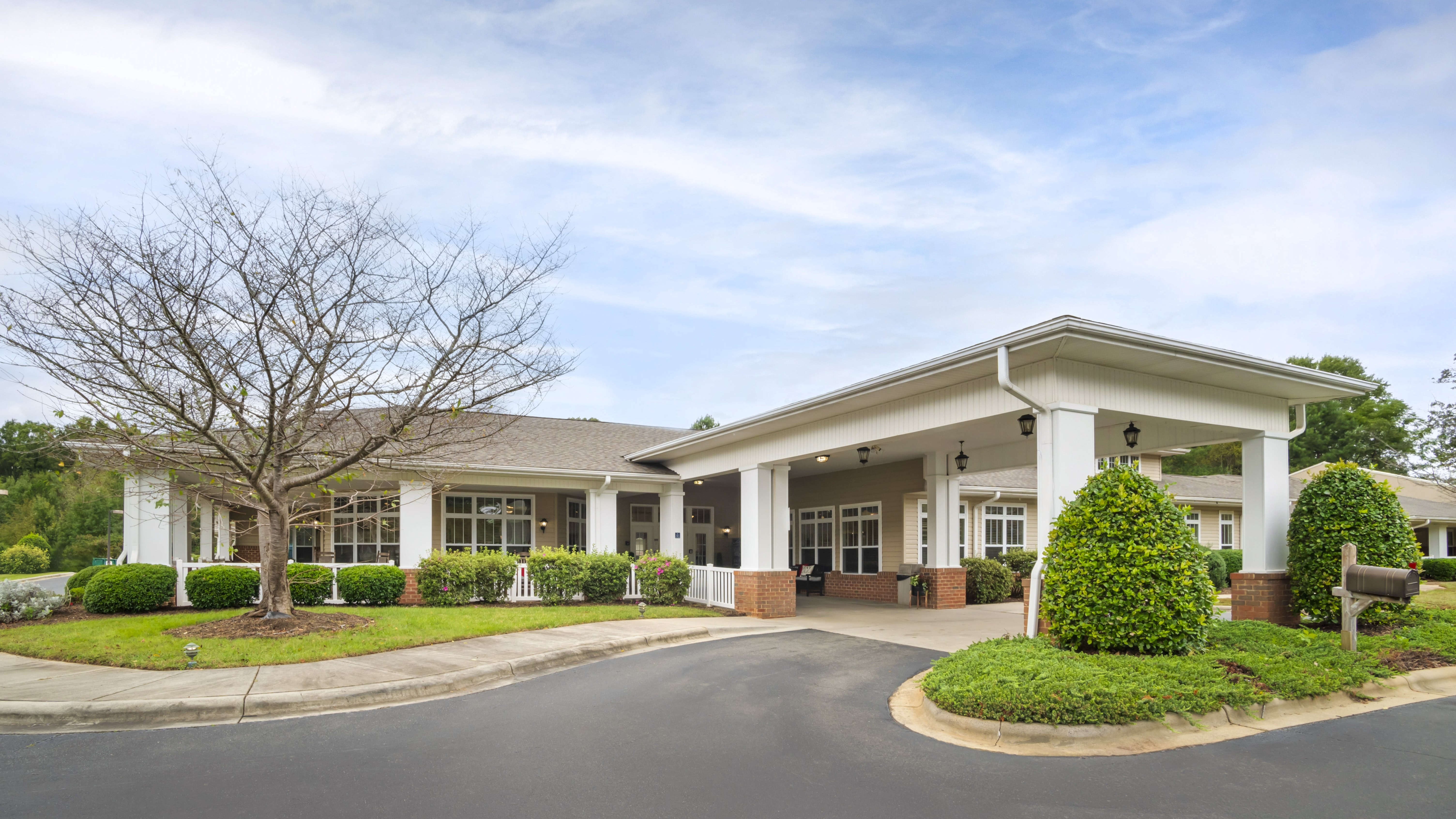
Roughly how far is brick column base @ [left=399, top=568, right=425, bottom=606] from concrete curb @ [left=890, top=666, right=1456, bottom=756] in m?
11.8

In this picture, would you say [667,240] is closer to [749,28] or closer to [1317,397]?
[749,28]

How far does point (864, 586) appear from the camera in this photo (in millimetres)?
22297

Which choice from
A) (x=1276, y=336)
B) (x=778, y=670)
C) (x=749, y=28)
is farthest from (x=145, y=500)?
(x=1276, y=336)

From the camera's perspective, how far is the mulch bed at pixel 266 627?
448 inches

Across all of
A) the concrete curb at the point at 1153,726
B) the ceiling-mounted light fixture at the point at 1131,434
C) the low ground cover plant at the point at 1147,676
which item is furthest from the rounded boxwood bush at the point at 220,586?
the ceiling-mounted light fixture at the point at 1131,434

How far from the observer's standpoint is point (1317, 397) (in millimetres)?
12492

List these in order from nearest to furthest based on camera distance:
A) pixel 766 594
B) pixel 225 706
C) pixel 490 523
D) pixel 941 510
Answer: pixel 225 706
pixel 766 594
pixel 941 510
pixel 490 523

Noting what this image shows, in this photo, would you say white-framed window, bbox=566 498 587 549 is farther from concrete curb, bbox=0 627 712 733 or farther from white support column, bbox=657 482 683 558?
concrete curb, bbox=0 627 712 733

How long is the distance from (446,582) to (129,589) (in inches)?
204

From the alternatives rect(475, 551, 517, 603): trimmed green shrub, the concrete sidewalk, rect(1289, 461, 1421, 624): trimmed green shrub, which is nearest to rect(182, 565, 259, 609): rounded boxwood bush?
rect(475, 551, 517, 603): trimmed green shrub

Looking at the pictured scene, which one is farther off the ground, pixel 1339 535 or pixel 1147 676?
pixel 1339 535

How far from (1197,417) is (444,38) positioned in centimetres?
1198

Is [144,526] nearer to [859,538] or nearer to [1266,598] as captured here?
[859,538]

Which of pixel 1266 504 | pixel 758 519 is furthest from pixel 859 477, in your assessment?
pixel 1266 504
